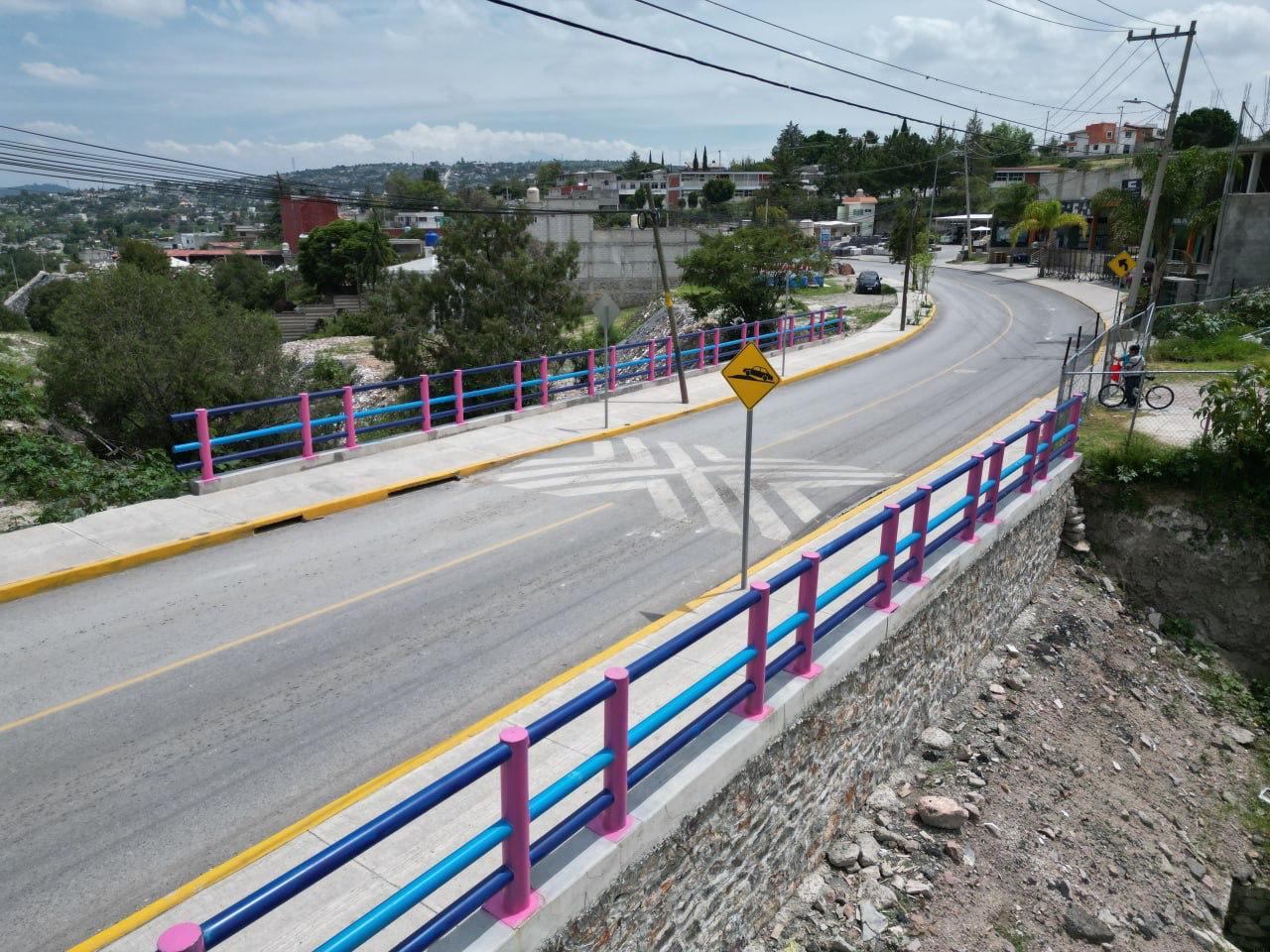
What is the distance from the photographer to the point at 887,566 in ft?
28.7

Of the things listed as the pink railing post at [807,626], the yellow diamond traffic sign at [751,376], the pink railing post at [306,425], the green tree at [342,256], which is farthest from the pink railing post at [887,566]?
the green tree at [342,256]

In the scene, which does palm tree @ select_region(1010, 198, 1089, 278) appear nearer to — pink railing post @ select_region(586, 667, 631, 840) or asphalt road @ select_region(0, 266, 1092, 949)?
asphalt road @ select_region(0, 266, 1092, 949)

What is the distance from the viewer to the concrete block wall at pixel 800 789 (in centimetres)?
586

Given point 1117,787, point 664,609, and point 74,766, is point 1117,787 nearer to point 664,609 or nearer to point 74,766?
point 664,609

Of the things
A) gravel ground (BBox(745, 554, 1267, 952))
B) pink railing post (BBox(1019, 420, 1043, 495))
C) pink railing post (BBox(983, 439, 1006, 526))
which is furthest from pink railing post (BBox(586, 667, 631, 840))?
pink railing post (BBox(1019, 420, 1043, 495))

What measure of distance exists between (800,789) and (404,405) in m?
10.1

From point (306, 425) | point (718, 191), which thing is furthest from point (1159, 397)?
point (718, 191)

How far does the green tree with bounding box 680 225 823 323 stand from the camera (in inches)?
1454

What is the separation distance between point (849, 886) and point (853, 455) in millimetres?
10006

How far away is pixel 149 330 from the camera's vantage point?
19.2 meters

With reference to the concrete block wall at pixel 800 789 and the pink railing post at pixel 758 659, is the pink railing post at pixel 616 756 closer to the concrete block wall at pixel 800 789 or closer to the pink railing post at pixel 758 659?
the concrete block wall at pixel 800 789

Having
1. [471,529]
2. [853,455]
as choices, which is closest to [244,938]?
[471,529]

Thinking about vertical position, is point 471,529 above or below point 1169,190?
below

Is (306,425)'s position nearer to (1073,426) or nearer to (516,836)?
(516,836)
